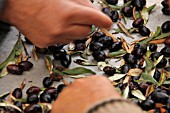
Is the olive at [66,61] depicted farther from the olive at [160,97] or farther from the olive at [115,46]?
the olive at [160,97]

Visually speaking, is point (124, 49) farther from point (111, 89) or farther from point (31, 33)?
point (111, 89)

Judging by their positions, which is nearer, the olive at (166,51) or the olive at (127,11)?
the olive at (166,51)

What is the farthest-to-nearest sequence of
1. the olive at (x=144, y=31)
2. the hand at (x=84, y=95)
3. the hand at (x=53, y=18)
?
the olive at (x=144, y=31) < the hand at (x=53, y=18) < the hand at (x=84, y=95)

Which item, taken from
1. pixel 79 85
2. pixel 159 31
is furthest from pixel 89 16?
pixel 159 31

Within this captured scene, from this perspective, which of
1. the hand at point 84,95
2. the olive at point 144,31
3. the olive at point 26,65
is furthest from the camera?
the olive at point 144,31

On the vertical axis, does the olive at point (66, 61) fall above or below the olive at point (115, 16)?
below

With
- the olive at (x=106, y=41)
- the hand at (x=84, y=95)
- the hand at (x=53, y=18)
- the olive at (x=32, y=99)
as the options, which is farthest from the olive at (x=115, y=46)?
the hand at (x=84, y=95)

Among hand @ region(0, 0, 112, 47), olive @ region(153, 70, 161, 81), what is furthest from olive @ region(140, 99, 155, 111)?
hand @ region(0, 0, 112, 47)
